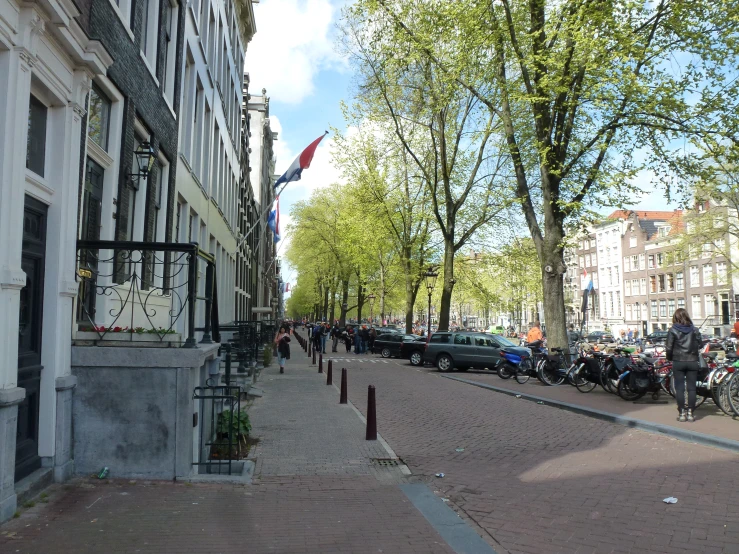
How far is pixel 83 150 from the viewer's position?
7.03 metres

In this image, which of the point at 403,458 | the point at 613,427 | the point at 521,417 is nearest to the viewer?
the point at 403,458

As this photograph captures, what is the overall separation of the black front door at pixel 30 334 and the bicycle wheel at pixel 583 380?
1243 cm

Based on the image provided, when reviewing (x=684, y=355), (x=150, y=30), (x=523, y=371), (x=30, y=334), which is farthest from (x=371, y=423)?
(x=523, y=371)

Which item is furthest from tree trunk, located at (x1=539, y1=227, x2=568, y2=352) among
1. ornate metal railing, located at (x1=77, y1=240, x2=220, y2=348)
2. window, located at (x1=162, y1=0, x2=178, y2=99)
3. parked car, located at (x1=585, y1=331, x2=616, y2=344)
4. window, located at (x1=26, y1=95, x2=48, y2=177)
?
parked car, located at (x1=585, y1=331, x2=616, y2=344)

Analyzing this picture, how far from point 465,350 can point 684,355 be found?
545 inches

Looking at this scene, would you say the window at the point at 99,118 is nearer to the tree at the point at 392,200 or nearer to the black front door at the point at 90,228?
the black front door at the point at 90,228

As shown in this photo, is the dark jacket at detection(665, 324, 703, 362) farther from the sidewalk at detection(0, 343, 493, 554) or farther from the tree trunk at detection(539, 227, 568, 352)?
the tree trunk at detection(539, 227, 568, 352)

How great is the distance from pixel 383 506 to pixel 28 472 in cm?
319

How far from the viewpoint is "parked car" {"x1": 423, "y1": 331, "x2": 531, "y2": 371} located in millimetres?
23438

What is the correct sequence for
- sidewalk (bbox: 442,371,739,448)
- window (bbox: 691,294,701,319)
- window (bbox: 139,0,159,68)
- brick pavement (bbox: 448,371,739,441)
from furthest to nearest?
window (bbox: 691,294,701,319)
window (bbox: 139,0,159,68)
brick pavement (bbox: 448,371,739,441)
sidewalk (bbox: 442,371,739,448)

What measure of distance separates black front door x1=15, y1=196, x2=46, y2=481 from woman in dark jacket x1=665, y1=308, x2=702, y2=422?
9.04 m

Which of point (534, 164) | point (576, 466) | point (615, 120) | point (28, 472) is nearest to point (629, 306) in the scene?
point (534, 164)

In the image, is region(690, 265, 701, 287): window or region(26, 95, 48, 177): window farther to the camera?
region(690, 265, 701, 287): window

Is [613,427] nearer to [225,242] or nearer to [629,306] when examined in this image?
[225,242]
